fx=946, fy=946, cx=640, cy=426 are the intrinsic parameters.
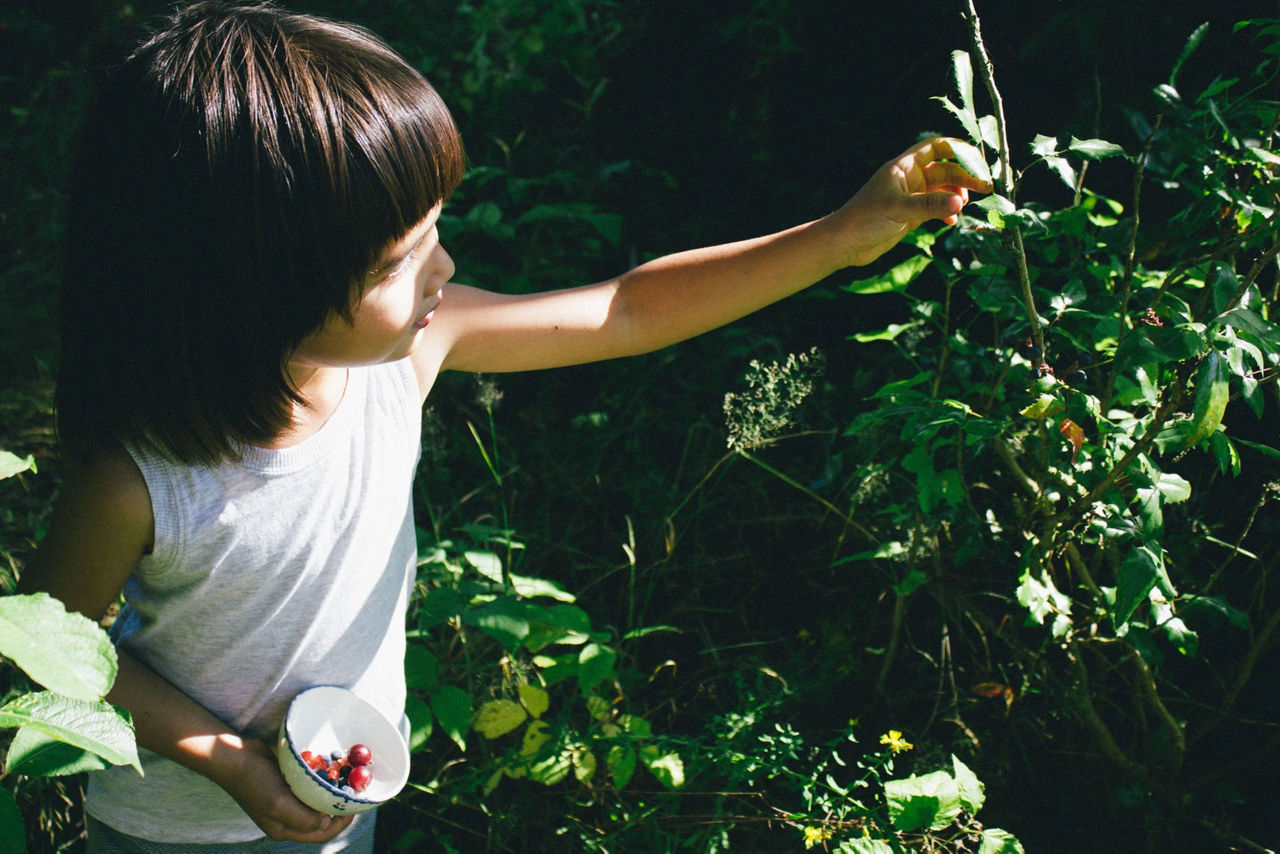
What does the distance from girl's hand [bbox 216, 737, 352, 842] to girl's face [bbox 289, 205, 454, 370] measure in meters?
0.49

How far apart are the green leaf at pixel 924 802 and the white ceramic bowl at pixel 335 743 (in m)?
0.70

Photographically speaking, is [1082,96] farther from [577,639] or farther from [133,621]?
[133,621]

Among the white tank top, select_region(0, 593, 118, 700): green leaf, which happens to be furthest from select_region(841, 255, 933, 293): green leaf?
select_region(0, 593, 118, 700): green leaf

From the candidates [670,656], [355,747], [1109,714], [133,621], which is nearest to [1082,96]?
[1109,714]

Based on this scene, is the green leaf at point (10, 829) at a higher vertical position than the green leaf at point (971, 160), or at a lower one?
lower

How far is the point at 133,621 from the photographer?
124 cm

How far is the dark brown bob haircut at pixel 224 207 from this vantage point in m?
0.94

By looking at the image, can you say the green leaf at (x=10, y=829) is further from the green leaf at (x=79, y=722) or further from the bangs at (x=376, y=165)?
the bangs at (x=376, y=165)

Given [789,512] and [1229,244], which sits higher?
[1229,244]

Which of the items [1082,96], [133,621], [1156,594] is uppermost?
[1082,96]

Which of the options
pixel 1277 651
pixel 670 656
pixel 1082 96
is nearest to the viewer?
pixel 1277 651

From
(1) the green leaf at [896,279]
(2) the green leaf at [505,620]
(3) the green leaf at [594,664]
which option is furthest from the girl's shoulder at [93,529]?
(1) the green leaf at [896,279]

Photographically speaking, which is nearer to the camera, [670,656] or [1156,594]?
[1156,594]

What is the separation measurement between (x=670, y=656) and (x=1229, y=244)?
4.53ft
